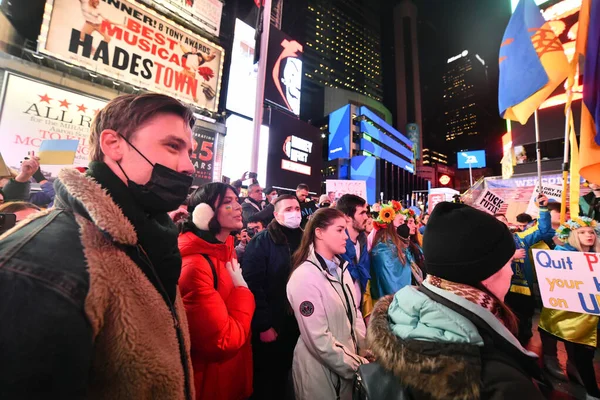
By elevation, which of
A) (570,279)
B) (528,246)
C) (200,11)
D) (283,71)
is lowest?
(570,279)

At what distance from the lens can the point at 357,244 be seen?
450cm

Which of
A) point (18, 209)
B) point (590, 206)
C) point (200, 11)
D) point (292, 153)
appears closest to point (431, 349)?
point (18, 209)

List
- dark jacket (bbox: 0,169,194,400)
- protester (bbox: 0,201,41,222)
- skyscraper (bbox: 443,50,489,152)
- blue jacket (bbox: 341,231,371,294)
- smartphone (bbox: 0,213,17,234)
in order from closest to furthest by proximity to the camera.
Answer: dark jacket (bbox: 0,169,194,400)
smartphone (bbox: 0,213,17,234)
protester (bbox: 0,201,41,222)
blue jacket (bbox: 341,231,371,294)
skyscraper (bbox: 443,50,489,152)

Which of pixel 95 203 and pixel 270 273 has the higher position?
pixel 95 203

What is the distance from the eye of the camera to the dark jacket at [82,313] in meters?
0.69

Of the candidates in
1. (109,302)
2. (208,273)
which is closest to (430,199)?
(208,273)

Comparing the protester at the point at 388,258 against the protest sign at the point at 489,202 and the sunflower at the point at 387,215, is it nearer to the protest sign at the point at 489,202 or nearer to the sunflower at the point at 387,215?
the sunflower at the point at 387,215

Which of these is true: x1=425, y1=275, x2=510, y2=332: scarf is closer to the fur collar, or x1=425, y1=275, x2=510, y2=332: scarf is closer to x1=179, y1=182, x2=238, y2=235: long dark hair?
the fur collar

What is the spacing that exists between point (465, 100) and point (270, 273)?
8951 cm

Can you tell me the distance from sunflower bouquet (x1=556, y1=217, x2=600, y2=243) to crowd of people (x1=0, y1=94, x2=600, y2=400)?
369cm

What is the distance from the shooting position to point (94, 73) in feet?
24.1

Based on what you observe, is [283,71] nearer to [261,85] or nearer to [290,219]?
[261,85]

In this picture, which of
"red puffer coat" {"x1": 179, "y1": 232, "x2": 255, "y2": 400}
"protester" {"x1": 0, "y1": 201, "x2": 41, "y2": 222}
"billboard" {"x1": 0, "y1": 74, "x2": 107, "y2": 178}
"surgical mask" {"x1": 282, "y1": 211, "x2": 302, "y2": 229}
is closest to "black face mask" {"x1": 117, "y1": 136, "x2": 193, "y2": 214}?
"red puffer coat" {"x1": 179, "y1": 232, "x2": 255, "y2": 400}

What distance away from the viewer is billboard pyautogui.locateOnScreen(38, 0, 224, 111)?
6.84 m
